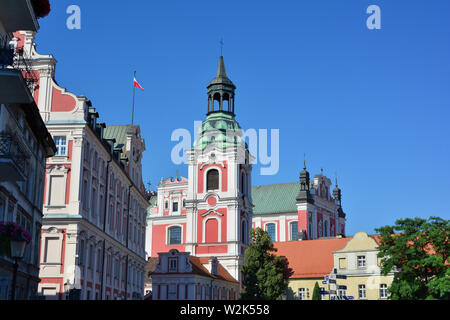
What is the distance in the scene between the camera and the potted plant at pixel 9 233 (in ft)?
54.7

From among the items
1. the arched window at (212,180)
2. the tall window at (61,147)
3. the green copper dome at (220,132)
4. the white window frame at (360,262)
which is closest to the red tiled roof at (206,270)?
the arched window at (212,180)

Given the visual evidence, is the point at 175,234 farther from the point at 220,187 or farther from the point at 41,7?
the point at 41,7

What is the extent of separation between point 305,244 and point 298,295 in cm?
833

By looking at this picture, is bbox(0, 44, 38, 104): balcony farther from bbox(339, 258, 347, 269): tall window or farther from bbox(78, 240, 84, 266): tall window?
bbox(339, 258, 347, 269): tall window

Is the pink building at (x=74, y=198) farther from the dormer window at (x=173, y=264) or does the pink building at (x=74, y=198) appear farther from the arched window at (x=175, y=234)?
the arched window at (x=175, y=234)

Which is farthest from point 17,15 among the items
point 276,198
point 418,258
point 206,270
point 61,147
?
point 276,198

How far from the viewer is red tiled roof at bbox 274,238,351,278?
66938 millimetres

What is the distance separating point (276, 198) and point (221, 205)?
72.9 ft

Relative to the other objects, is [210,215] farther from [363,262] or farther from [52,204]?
[52,204]

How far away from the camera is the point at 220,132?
78000 millimetres

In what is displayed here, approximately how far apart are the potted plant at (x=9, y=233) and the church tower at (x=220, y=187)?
54908 millimetres

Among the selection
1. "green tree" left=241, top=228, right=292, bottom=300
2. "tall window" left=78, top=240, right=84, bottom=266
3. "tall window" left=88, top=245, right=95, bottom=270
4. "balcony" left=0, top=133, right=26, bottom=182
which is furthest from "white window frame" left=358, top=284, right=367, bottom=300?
"balcony" left=0, top=133, right=26, bottom=182
